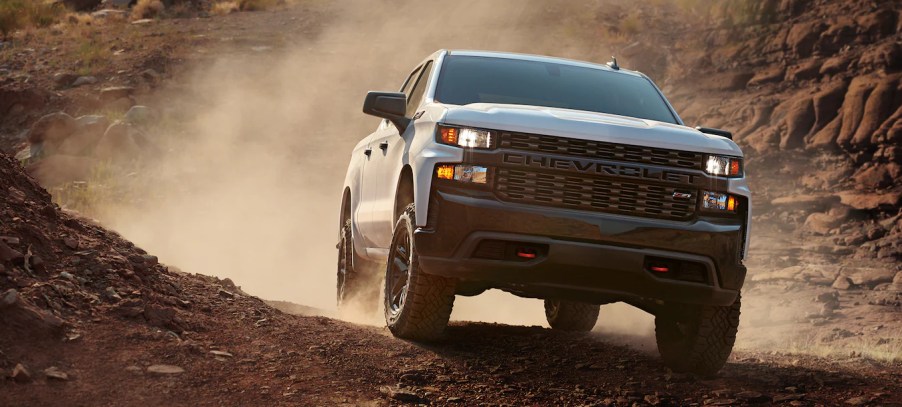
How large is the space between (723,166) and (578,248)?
1.05 metres

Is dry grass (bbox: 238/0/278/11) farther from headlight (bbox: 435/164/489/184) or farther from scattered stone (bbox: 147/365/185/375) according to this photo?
scattered stone (bbox: 147/365/185/375)

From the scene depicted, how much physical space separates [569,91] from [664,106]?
67cm

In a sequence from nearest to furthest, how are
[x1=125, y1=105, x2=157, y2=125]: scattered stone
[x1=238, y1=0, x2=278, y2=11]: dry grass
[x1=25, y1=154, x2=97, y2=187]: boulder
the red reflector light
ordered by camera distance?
the red reflector light → [x1=25, y1=154, x2=97, y2=187]: boulder → [x1=125, y1=105, x2=157, y2=125]: scattered stone → [x1=238, y1=0, x2=278, y2=11]: dry grass

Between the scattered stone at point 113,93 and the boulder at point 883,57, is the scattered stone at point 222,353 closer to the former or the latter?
the boulder at point 883,57

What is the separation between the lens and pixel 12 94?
2359 cm

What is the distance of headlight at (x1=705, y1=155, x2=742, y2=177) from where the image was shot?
644 cm

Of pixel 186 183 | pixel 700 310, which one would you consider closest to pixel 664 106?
pixel 700 310

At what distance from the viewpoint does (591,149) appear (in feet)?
20.6

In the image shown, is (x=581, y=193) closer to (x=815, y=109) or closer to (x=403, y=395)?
(x=403, y=395)

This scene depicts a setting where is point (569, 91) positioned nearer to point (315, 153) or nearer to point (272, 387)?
point (272, 387)

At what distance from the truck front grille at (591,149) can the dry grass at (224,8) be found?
30119 millimetres

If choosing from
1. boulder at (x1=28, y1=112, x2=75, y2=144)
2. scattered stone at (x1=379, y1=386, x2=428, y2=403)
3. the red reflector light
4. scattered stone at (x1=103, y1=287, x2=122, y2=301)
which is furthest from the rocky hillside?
scattered stone at (x1=103, y1=287, x2=122, y2=301)

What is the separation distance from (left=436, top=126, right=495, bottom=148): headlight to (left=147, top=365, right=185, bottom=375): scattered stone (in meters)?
1.92

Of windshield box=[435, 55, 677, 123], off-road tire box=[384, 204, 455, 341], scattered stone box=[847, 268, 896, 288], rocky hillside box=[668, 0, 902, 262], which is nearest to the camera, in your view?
off-road tire box=[384, 204, 455, 341]
